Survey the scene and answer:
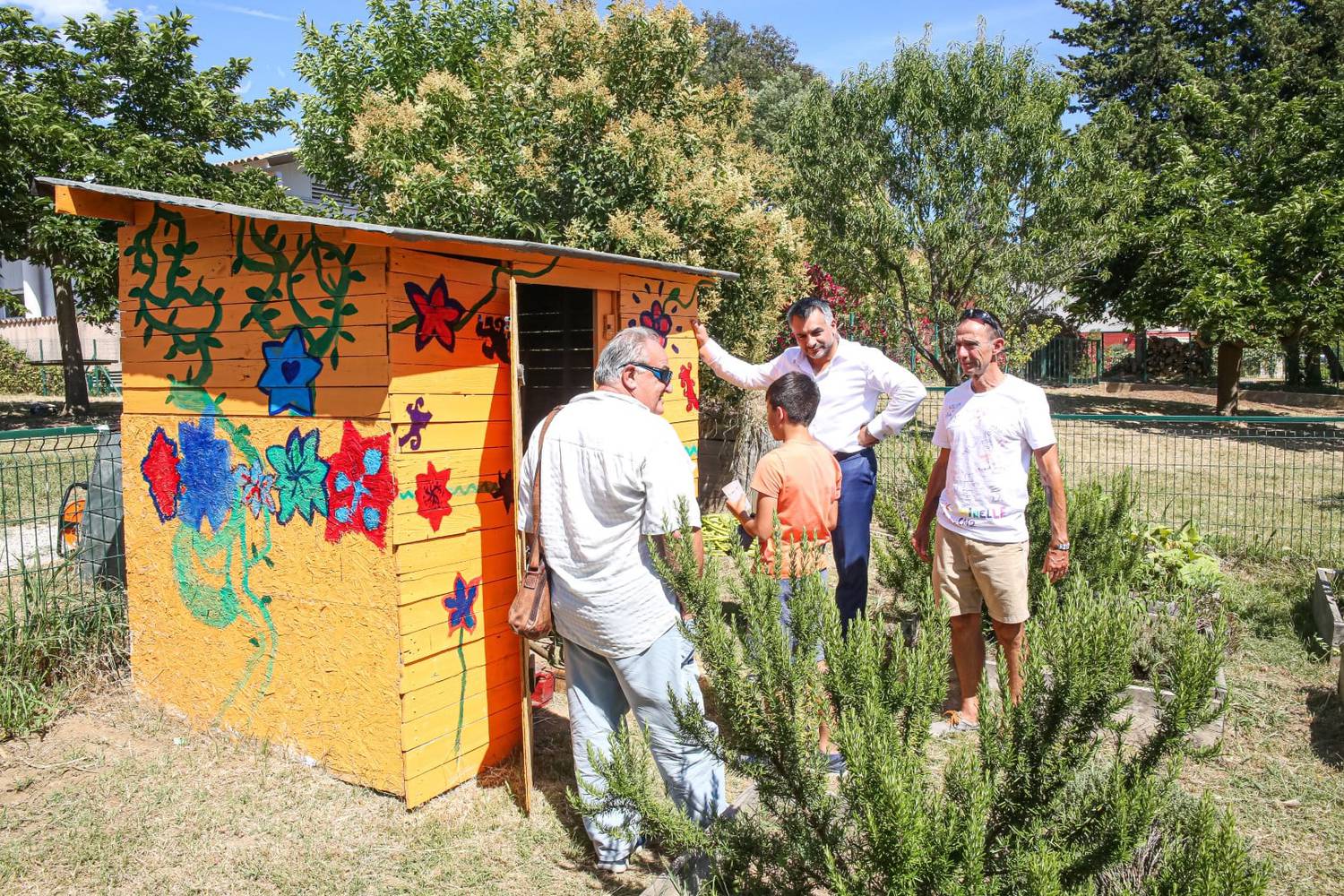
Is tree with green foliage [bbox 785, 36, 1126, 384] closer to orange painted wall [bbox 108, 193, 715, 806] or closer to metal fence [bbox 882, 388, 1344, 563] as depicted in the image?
metal fence [bbox 882, 388, 1344, 563]

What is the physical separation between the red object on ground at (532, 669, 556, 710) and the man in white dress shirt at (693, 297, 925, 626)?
5.88 ft

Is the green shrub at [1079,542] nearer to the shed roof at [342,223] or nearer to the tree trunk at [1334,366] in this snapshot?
the shed roof at [342,223]

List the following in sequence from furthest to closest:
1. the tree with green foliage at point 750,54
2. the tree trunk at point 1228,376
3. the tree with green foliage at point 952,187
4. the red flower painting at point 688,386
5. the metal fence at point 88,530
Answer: the tree with green foliage at point 750,54 < the tree trunk at point 1228,376 < the tree with green foliage at point 952,187 < the red flower painting at point 688,386 < the metal fence at point 88,530

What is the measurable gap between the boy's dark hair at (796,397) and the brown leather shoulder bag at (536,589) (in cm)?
103

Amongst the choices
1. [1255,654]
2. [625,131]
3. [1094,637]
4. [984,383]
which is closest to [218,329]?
[984,383]

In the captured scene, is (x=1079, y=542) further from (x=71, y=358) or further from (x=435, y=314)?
(x=71, y=358)

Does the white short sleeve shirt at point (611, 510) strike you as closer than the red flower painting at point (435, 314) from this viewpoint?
Yes

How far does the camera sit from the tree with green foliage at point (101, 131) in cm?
1440

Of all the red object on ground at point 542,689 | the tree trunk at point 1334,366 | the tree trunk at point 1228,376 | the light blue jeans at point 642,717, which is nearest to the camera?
the light blue jeans at point 642,717

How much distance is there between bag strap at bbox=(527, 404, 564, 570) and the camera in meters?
3.33

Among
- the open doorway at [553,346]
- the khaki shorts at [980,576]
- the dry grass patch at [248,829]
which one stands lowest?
the dry grass patch at [248,829]

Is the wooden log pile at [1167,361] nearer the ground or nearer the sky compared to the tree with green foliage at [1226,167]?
nearer the ground

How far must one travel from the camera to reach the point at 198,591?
4.50 meters

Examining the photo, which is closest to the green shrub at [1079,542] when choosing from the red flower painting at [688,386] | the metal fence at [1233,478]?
the metal fence at [1233,478]
